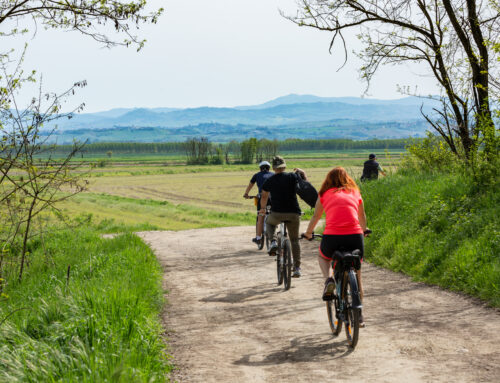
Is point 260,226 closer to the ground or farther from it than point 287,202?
closer to the ground

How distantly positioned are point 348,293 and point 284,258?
3284 mm

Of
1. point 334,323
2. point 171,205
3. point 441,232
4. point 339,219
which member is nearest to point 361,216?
point 339,219

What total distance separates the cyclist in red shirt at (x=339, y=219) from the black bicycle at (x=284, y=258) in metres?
2.79

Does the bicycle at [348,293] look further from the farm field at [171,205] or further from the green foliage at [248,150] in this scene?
the green foliage at [248,150]

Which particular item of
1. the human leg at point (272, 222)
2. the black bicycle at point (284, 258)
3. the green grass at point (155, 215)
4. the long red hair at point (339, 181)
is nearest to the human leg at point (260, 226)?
the human leg at point (272, 222)

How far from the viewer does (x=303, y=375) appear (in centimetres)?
538

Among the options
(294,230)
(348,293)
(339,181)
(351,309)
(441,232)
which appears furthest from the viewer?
(441,232)

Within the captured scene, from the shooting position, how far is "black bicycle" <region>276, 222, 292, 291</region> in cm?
962

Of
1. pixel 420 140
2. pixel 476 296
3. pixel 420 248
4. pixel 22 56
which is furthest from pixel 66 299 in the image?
pixel 420 140

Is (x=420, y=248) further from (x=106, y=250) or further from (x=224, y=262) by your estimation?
(x=106, y=250)

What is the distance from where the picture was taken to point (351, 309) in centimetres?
622

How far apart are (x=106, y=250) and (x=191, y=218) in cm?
2164

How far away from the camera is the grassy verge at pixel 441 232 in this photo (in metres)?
9.22

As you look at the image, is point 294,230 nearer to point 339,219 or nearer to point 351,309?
point 339,219
